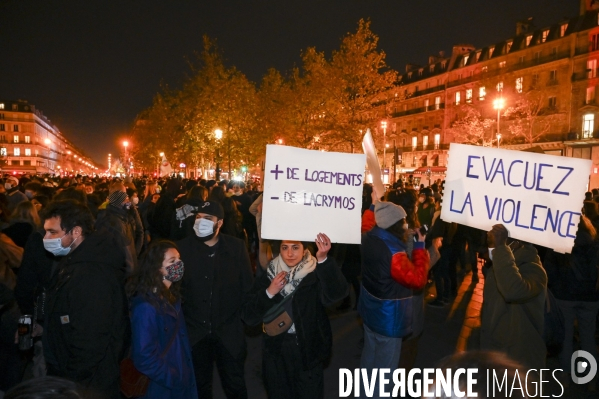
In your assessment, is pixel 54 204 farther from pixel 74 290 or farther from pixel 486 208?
pixel 486 208

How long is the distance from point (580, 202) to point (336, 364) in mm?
3559

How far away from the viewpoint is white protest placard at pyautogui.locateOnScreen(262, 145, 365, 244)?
11.5 feet

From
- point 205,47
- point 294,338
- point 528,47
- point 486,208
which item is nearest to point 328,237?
point 294,338

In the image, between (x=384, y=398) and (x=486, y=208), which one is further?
(x=384, y=398)

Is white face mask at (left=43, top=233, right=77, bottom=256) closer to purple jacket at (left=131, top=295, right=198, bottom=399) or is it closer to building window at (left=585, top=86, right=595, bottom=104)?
purple jacket at (left=131, top=295, right=198, bottom=399)

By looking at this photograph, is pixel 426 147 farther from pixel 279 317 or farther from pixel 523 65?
pixel 279 317

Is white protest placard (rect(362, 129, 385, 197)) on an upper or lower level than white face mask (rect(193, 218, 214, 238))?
upper

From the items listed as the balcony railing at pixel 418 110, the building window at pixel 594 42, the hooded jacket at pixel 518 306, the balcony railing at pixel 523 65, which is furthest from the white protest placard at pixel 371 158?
the balcony railing at pixel 418 110

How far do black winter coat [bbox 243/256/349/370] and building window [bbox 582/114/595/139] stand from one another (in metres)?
47.1

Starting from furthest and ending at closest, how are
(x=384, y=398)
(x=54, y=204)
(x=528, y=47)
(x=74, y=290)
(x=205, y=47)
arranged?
1. (x=528, y=47)
2. (x=205, y=47)
3. (x=384, y=398)
4. (x=54, y=204)
5. (x=74, y=290)

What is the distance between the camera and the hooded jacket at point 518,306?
10.8 feet

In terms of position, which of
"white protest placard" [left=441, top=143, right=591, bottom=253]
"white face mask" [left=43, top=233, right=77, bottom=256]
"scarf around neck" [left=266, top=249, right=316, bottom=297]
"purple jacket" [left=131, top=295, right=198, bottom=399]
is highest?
"white protest placard" [left=441, top=143, right=591, bottom=253]

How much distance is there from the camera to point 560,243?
3412mm

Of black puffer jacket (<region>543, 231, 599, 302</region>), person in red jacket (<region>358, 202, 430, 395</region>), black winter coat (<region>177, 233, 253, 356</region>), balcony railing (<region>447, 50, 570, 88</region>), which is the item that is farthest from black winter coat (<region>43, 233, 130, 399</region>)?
balcony railing (<region>447, 50, 570, 88</region>)
